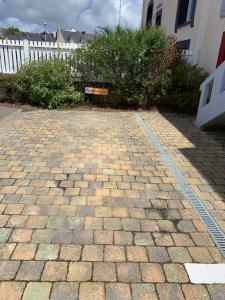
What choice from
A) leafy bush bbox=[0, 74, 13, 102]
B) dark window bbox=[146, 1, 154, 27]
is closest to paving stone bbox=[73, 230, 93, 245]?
leafy bush bbox=[0, 74, 13, 102]

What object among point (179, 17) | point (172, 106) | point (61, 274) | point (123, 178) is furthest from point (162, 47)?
point (61, 274)

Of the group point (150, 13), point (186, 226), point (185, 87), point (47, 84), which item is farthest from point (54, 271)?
point (150, 13)

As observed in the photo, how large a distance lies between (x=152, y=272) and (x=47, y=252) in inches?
38.1

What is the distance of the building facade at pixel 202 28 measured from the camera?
29.4 feet

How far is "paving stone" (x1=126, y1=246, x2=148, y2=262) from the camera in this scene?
2.54 metres

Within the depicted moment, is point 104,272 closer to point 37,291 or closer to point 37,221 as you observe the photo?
point 37,291

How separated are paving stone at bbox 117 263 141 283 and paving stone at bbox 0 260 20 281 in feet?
2.89

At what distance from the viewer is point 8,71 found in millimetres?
10875

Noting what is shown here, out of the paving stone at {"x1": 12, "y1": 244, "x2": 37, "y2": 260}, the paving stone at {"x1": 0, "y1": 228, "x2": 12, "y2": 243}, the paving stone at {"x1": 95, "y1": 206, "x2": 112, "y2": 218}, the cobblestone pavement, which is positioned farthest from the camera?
the paving stone at {"x1": 95, "y1": 206, "x2": 112, "y2": 218}

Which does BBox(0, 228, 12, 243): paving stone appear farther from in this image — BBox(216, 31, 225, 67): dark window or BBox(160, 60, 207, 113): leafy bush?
BBox(216, 31, 225, 67): dark window

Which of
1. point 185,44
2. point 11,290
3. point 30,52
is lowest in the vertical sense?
point 11,290

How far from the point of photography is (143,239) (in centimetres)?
281

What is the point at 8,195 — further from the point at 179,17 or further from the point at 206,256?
the point at 179,17

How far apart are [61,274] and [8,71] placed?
401 inches
